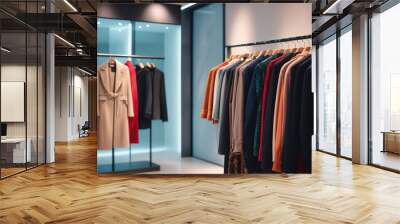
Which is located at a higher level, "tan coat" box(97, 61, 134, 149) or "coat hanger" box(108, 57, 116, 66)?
"coat hanger" box(108, 57, 116, 66)

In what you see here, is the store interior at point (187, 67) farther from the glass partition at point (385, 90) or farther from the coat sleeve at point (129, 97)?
the coat sleeve at point (129, 97)

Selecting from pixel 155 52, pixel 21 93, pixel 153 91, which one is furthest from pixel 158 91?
pixel 21 93

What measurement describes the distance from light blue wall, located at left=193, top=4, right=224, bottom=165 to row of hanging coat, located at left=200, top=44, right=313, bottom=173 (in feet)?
0.27

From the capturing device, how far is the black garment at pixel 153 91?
486cm

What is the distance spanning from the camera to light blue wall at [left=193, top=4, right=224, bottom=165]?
192 inches

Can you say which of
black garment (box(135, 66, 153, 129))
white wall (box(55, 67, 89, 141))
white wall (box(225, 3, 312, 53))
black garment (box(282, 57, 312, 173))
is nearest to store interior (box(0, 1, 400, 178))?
white wall (box(225, 3, 312, 53))

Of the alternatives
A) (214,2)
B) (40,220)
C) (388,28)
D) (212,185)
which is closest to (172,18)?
(214,2)

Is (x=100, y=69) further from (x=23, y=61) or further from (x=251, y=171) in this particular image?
(x=251, y=171)

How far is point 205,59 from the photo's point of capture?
4.89 metres

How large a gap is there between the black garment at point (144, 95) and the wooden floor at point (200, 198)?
78cm

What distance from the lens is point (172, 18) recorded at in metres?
4.88

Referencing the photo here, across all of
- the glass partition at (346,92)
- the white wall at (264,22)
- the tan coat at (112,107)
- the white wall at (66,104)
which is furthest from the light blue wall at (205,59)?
the white wall at (66,104)

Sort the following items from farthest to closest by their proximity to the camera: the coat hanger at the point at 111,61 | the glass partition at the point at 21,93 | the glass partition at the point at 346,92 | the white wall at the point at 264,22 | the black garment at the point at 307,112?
the glass partition at the point at 346,92 < the glass partition at the point at 21,93 < the coat hanger at the point at 111,61 < the white wall at the point at 264,22 < the black garment at the point at 307,112

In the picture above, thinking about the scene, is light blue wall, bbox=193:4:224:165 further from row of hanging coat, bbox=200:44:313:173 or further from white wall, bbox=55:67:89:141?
white wall, bbox=55:67:89:141
